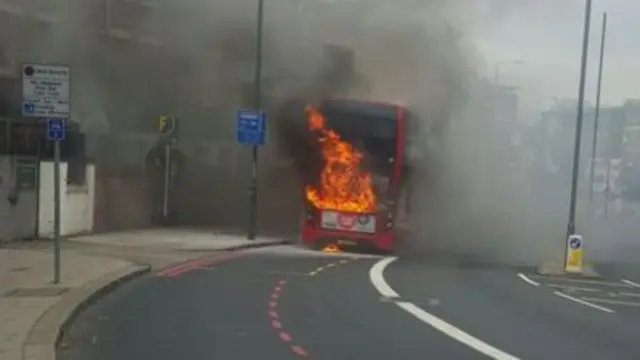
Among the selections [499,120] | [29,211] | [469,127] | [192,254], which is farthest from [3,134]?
[499,120]

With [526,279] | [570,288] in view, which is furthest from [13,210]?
[570,288]

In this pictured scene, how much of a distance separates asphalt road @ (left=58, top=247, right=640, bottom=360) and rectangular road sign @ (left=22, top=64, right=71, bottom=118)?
6.74ft

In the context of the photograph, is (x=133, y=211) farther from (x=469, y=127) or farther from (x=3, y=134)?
(x=469, y=127)

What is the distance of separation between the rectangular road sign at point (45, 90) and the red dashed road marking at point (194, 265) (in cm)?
331

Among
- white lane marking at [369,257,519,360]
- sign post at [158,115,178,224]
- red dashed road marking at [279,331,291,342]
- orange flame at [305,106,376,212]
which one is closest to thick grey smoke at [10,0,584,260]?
sign post at [158,115,178,224]

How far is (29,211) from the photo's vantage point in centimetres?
1588

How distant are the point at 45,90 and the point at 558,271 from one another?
10.5m

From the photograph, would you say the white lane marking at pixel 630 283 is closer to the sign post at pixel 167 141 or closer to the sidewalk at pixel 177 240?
the sidewalk at pixel 177 240

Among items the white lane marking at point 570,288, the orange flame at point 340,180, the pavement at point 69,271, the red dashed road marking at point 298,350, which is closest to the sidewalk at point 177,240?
the pavement at point 69,271

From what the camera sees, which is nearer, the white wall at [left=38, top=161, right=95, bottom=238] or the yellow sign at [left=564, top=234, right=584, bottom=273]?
the white wall at [left=38, top=161, right=95, bottom=238]

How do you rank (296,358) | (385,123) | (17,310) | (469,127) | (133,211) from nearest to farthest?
1. (296,358)
2. (17,310)
3. (385,123)
4. (133,211)
5. (469,127)

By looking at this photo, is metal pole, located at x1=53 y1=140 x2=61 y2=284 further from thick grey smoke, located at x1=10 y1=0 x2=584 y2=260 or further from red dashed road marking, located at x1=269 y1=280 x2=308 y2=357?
thick grey smoke, located at x1=10 y1=0 x2=584 y2=260

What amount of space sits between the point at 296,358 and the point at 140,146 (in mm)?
14099

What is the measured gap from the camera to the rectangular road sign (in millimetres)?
9836
